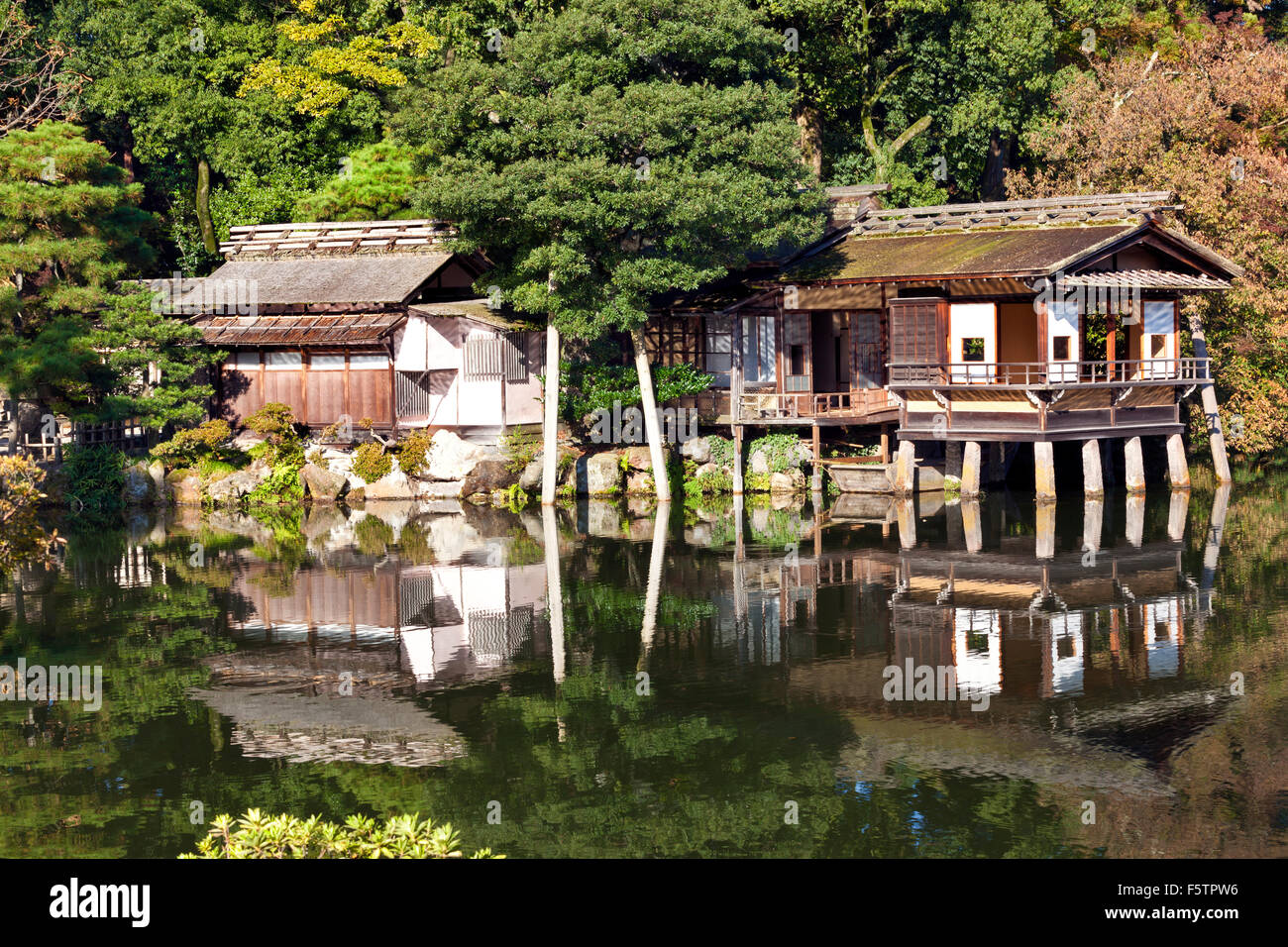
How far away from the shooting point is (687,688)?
23.2 m

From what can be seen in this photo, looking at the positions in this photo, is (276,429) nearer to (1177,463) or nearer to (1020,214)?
(1020,214)

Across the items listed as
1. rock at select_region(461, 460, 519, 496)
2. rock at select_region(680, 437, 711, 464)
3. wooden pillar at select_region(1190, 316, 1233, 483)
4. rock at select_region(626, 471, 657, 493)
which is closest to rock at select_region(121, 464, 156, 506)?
rock at select_region(461, 460, 519, 496)

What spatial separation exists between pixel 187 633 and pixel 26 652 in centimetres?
274

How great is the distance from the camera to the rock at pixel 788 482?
44219 mm

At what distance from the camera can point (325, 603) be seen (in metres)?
30.0

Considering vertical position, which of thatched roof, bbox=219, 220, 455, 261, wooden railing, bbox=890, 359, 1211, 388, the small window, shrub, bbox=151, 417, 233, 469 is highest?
thatched roof, bbox=219, 220, 455, 261

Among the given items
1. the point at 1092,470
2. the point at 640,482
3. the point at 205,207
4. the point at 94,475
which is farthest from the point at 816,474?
the point at 205,207

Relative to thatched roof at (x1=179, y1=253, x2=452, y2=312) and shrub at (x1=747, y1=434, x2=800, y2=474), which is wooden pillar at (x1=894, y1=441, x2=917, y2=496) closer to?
shrub at (x1=747, y1=434, x2=800, y2=474)

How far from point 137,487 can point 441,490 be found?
9.08 metres

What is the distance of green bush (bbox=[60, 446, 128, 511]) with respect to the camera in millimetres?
44969

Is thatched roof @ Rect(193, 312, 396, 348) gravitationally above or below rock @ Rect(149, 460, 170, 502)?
above

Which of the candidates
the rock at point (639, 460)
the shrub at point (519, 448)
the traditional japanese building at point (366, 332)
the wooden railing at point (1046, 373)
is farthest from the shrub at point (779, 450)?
the traditional japanese building at point (366, 332)

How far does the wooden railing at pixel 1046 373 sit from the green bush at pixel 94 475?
23.0m

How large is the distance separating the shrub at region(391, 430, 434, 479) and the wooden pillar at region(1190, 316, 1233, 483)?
22639mm
